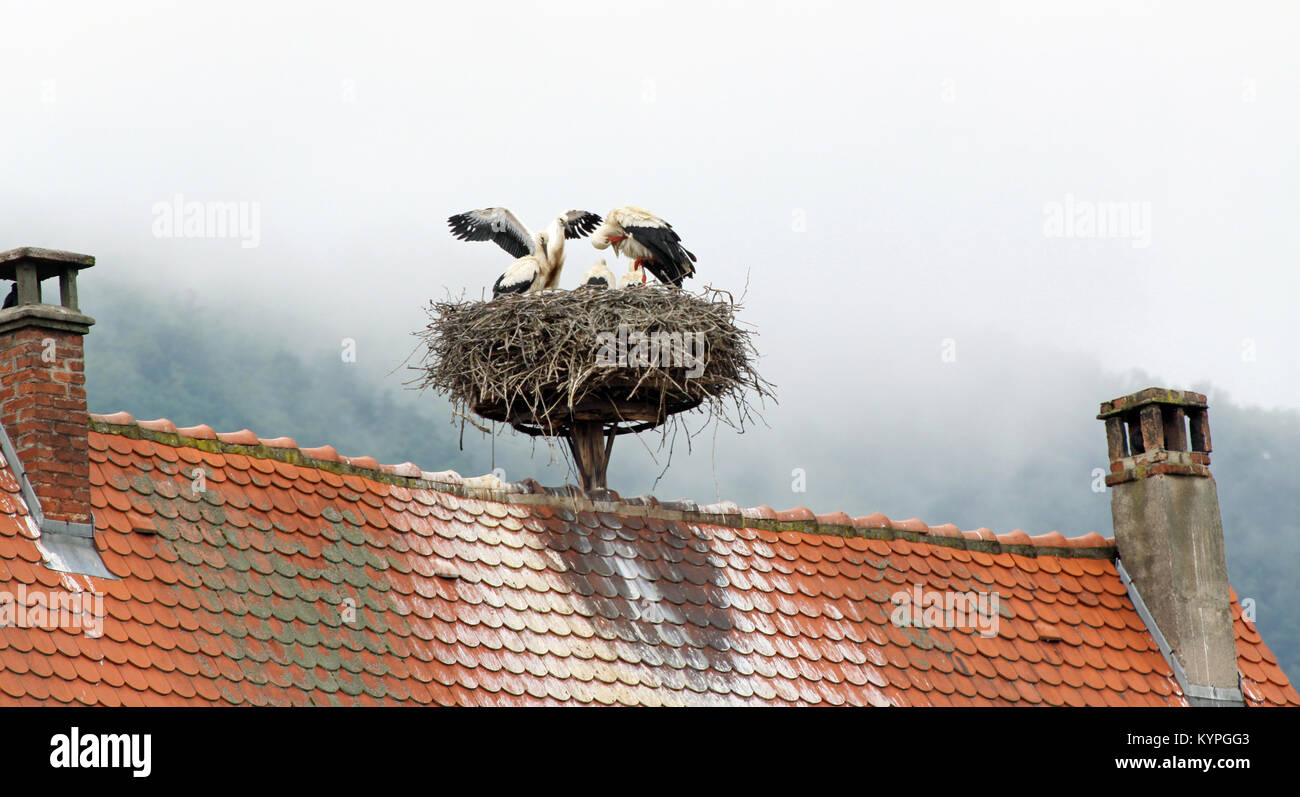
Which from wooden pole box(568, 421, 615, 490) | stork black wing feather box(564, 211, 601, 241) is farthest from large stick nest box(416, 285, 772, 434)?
stork black wing feather box(564, 211, 601, 241)

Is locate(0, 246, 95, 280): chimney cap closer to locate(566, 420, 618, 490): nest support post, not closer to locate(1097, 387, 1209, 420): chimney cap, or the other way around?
locate(566, 420, 618, 490): nest support post

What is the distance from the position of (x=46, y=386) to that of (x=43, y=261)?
817mm

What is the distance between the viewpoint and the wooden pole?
1296 cm

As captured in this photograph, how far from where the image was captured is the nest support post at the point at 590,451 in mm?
12961

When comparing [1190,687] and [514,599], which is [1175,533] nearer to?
[1190,687]

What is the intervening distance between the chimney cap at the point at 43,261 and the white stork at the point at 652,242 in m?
5.03

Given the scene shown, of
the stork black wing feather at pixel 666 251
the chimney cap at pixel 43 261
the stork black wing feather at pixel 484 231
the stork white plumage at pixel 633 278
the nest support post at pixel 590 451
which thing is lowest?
the nest support post at pixel 590 451

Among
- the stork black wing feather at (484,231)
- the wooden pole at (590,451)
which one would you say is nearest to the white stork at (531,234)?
the stork black wing feather at (484,231)

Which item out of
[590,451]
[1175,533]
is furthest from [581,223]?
[1175,533]

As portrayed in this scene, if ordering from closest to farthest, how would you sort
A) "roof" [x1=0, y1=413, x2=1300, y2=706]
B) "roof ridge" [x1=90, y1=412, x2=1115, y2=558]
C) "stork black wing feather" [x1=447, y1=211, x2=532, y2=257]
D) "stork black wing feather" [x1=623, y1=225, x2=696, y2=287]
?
"roof" [x1=0, y1=413, x2=1300, y2=706]
"roof ridge" [x1=90, y1=412, x2=1115, y2=558]
"stork black wing feather" [x1=623, y1=225, x2=696, y2=287]
"stork black wing feather" [x1=447, y1=211, x2=532, y2=257]

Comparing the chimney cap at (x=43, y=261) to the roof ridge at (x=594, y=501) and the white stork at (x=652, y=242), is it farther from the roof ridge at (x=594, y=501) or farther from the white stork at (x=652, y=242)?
the white stork at (x=652, y=242)

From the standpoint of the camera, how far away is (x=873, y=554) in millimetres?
13180

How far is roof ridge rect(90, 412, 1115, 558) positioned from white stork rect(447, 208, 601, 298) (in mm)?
2631

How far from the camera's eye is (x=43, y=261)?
1070 centimetres
